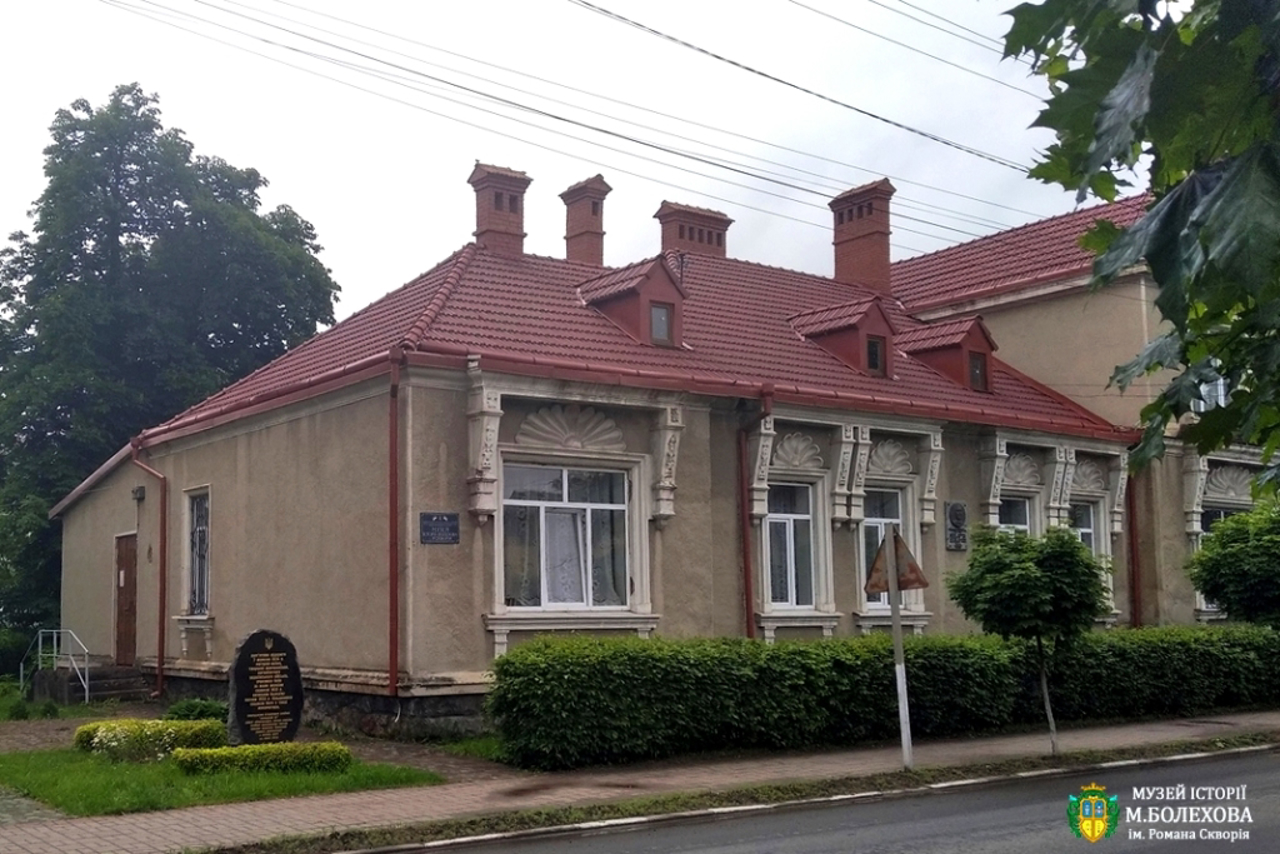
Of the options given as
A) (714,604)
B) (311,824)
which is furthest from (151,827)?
(714,604)

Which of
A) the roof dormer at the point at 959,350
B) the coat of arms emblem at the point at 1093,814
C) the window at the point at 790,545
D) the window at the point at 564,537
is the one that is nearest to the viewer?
the coat of arms emblem at the point at 1093,814

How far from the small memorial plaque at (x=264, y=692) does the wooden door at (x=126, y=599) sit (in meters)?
10.3

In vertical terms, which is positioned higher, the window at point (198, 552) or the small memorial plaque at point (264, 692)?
the window at point (198, 552)

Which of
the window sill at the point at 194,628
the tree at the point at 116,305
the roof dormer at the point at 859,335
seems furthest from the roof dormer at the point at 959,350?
the tree at the point at 116,305

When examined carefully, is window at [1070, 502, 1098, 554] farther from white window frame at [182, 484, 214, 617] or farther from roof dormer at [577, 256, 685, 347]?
white window frame at [182, 484, 214, 617]

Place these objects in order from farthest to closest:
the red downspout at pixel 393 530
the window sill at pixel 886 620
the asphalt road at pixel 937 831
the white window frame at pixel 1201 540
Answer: the white window frame at pixel 1201 540 < the window sill at pixel 886 620 < the red downspout at pixel 393 530 < the asphalt road at pixel 937 831

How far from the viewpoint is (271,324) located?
35.9 m

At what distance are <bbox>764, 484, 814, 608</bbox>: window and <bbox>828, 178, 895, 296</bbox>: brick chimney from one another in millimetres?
9056

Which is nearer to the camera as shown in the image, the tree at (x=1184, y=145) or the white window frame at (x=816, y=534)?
the tree at (x=1184, y=145)

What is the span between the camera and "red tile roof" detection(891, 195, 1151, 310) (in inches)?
1051

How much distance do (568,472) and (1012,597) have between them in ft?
18.9

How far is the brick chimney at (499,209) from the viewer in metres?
21.8

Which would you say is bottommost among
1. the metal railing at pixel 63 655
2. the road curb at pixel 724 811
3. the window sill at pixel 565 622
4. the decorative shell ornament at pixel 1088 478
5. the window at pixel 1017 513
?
the road curb at pixel 724 811

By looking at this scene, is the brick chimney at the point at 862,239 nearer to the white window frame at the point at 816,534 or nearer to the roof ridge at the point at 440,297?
the white window frame at the point at 816,534
